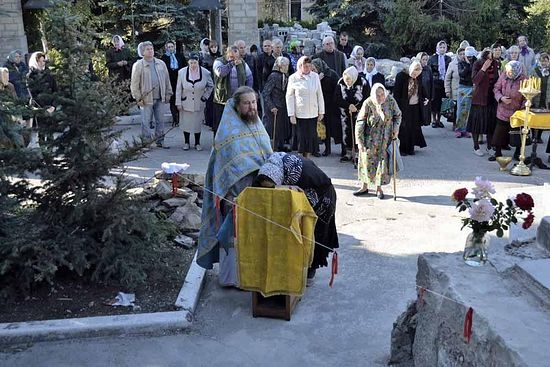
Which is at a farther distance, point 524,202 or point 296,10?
point 296,10

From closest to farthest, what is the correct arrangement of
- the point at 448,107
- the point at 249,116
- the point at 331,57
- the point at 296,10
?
the point at 249,116
the point at 331,57
the point at 448,107
the point at 296,10

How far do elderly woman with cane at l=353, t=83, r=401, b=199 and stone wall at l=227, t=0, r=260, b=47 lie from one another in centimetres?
1225

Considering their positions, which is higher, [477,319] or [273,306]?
[477,319]

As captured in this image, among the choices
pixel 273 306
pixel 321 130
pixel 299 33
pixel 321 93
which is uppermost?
pixel 299 33

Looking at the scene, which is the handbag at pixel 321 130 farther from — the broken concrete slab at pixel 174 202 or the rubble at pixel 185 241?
the rubble at pixel 185 241

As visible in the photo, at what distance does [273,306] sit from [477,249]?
204cm

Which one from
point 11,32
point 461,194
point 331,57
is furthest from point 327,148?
point 11,32

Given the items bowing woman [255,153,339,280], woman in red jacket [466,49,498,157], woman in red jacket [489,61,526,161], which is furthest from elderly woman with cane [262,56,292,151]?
bowing woman [255,153,339,280]

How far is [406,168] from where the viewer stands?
11367 millimetres

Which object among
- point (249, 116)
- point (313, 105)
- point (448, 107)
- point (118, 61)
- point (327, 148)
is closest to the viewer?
point (249, 116)

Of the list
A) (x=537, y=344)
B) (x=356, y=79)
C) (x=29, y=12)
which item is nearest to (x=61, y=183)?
(x=537, y=344)

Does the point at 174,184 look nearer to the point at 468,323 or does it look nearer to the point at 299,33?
the point at 468,323

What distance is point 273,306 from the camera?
18.9ft

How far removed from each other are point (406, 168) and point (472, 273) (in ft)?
23.6
